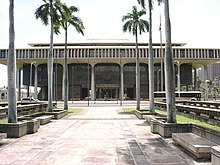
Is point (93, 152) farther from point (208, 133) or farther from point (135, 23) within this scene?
point (135, 23)

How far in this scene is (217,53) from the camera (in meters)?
76.6

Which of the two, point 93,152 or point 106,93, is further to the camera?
point 106,93

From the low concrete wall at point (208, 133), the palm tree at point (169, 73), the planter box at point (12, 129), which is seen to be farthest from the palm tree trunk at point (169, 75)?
the planter box at point (12, 129)

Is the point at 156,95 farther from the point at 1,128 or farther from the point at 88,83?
the point at 1,128

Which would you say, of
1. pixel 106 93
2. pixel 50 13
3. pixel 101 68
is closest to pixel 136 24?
pixel 50 13

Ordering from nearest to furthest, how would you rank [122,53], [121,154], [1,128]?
1. [121,154]
2. [1,128]
3. [122,53]

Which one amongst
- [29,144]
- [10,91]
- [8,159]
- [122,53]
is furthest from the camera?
[122,53]

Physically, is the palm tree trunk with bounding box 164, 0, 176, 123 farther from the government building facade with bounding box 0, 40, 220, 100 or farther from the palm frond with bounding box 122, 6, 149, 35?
the government building facade with bounding box 0, 40, 220, 100

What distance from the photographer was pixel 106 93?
284ft

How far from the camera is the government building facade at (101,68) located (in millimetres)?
76375

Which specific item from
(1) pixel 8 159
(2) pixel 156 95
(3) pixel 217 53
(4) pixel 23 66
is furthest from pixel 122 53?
(1) pixel 8 159

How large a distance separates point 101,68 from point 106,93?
8.73m

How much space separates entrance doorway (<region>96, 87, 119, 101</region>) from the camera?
282 ft

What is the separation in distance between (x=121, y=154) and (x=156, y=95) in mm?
51891
